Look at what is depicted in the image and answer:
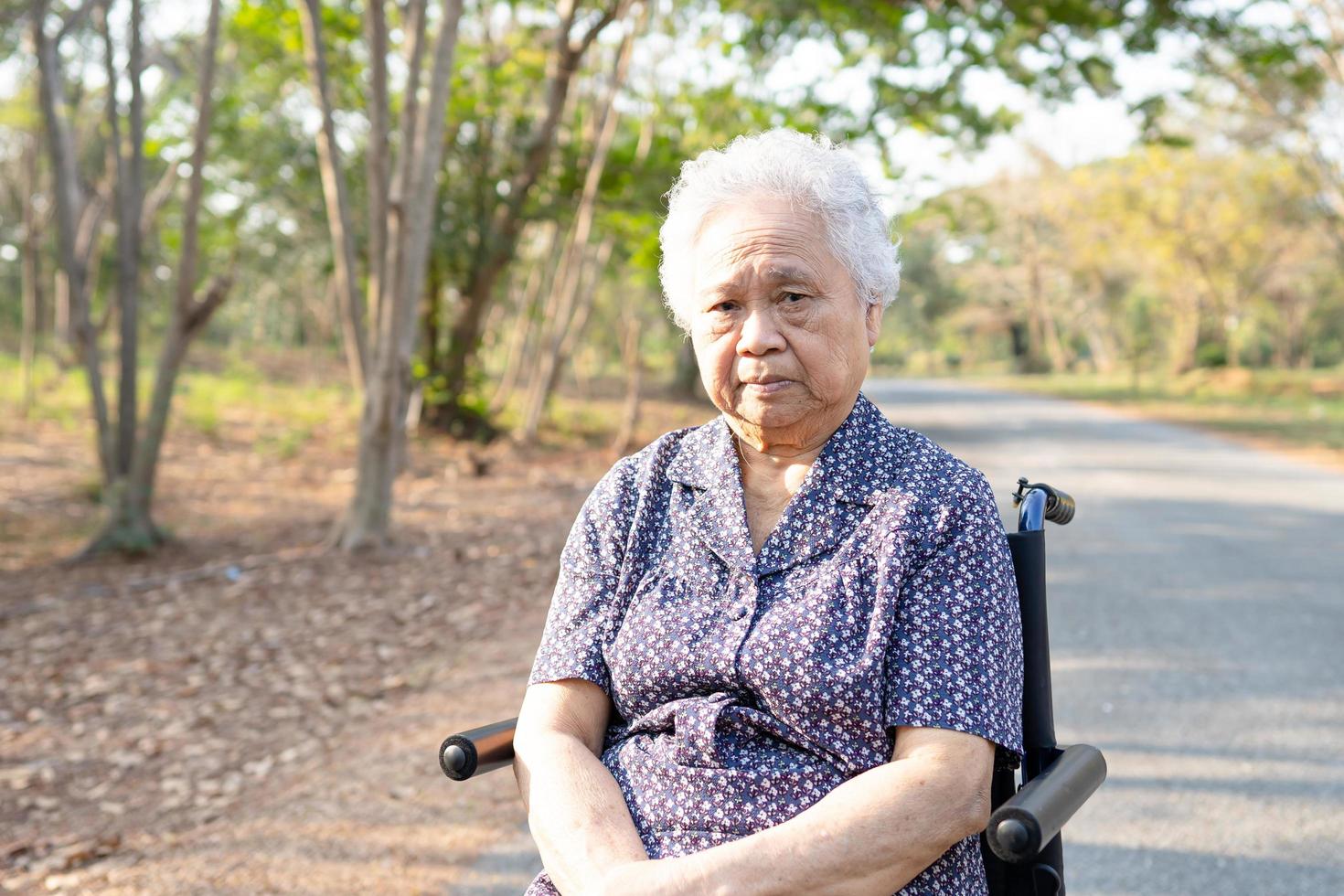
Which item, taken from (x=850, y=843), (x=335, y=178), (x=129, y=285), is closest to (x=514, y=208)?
(x=335, y=178)

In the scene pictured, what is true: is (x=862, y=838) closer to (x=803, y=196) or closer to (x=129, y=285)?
(x=803, y=196)

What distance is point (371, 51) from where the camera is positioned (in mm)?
6590

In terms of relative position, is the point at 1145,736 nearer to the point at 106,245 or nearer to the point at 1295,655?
the point at 1295,655

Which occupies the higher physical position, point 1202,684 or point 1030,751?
point 1030,751

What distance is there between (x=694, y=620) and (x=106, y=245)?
25760 mm

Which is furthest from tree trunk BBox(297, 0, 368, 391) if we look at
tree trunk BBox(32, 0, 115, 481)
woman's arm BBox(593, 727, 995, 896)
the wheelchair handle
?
woman's arm BBox(593, 727, 995, 896)

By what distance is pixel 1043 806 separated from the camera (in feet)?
5.15

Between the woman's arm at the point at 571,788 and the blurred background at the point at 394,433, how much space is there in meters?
1.23

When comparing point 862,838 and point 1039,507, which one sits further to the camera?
point 1039,507

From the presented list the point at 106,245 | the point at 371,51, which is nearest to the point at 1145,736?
the point at 371,51

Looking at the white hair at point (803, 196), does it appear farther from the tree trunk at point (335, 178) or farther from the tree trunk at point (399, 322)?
the tree trunk at point (335, 178)

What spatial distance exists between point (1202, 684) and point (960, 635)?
3.35 metres

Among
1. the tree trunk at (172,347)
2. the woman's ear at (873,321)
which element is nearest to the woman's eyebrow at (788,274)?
the woman's ear at (873,321)

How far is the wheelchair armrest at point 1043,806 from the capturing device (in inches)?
59.0
